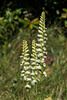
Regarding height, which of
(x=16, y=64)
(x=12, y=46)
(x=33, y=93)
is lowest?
(x=33, y=93)

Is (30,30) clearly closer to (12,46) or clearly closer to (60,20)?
(12,46)

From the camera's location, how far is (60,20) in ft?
16.8

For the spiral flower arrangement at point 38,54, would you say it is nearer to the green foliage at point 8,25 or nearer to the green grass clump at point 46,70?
the green grass clump at point 46,70

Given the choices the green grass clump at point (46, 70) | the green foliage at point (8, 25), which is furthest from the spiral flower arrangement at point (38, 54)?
the green foliage at point (8, 25)

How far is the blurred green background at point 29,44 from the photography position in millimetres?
3000

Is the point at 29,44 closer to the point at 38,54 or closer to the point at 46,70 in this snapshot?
the point at 46,70

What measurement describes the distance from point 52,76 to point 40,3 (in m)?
2.75

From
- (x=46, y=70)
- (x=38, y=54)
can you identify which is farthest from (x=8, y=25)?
(x=38, y=54)

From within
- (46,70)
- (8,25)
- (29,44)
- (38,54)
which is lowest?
(46,70)

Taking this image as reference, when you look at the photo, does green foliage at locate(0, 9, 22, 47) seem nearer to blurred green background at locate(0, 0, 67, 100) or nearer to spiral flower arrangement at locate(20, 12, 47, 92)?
blurred green background at locate(0, 0, 67, 100)

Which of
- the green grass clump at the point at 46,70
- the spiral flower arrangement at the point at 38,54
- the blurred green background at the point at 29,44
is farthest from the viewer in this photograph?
the blurred green background at the point at 29,44

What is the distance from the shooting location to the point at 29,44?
402 cm

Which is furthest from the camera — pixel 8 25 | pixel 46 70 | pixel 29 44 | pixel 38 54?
pixel 8 25

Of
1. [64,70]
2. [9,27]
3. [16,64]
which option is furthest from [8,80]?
[9,27]
